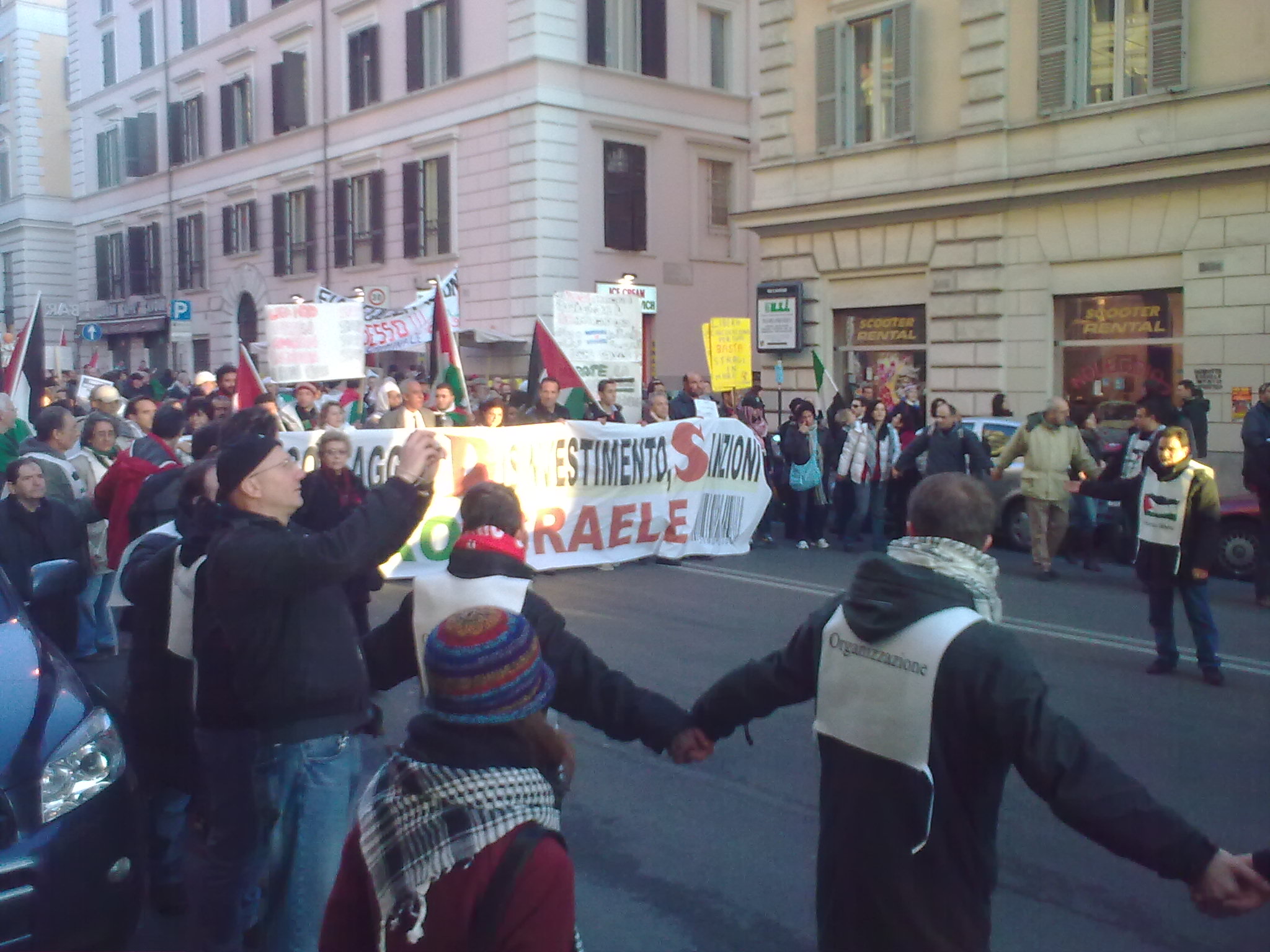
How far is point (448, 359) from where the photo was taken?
13.5 metres

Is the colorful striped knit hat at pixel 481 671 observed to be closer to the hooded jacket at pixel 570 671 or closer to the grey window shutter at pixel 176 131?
the hooded jacket at pixel 570 671

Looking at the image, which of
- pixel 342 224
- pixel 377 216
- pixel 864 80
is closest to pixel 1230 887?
pixel 864 80

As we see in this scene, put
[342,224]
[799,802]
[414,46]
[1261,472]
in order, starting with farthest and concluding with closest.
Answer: [342,224]
[414,46]
[1261,472]
[799,802]

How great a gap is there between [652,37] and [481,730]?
27289mm

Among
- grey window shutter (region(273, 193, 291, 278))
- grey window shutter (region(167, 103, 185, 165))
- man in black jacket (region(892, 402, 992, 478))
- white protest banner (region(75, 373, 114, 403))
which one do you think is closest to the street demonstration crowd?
man in black jacket (region(892, 402, 992, 478))

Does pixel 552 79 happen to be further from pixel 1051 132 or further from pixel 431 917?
pixel 431 917

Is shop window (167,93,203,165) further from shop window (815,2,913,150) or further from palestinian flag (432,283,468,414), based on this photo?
palestinian flag (432,283,468,414)

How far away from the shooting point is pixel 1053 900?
4691 millimetres

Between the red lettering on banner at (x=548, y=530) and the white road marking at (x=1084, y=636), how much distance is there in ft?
5.79

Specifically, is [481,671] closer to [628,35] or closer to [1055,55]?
[1055,55]

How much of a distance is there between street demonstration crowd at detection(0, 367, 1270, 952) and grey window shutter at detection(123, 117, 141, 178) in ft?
127

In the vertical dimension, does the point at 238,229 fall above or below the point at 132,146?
below

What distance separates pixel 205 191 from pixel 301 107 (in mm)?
6352

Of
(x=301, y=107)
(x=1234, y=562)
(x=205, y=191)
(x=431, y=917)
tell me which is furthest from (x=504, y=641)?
(x=205, y=191)
